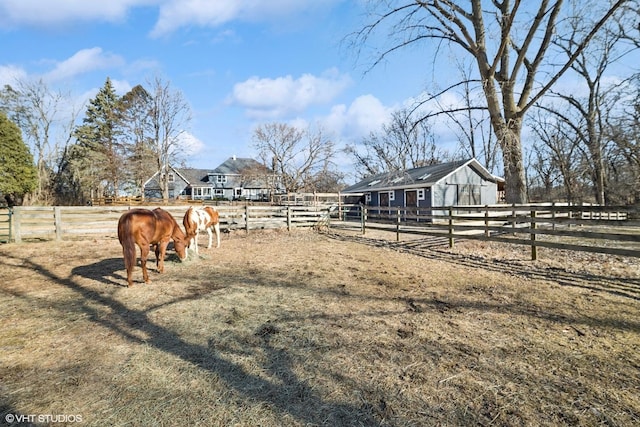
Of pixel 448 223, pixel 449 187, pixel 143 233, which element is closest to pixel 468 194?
pixel 449 187

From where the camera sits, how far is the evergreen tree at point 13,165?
22.7 meters

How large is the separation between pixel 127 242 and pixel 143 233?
1.02 feet

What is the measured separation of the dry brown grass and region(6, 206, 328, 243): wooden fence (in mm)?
4921

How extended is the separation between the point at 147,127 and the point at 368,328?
36122 millimetres

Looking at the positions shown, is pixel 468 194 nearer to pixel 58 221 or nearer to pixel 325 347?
pixel 325 347

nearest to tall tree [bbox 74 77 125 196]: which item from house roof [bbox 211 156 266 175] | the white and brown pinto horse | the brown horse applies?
house roof [bbox 211 156 266 175]

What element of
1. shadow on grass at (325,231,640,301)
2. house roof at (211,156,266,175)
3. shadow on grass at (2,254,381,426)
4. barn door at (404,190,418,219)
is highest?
house roof at (211,156,266,175)

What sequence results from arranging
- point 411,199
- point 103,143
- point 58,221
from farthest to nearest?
point 103,143 → point 411,199 → point 58,221

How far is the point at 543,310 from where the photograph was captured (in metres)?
4.24

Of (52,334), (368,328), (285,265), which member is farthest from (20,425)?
(285,265)

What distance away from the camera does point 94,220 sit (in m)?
11.9

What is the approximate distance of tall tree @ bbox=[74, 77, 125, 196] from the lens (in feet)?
105

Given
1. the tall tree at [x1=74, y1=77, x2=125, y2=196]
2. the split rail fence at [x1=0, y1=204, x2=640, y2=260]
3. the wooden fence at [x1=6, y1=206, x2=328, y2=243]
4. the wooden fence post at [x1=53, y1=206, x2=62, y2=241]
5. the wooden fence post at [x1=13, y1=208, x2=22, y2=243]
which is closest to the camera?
the split rail fence at [x1=0, y1=204, x2=640, y2=260]

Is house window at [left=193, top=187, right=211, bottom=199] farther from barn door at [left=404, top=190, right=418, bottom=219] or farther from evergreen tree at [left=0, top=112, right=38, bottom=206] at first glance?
barn door at [left=404, top=190, right=418, bottom=219]
